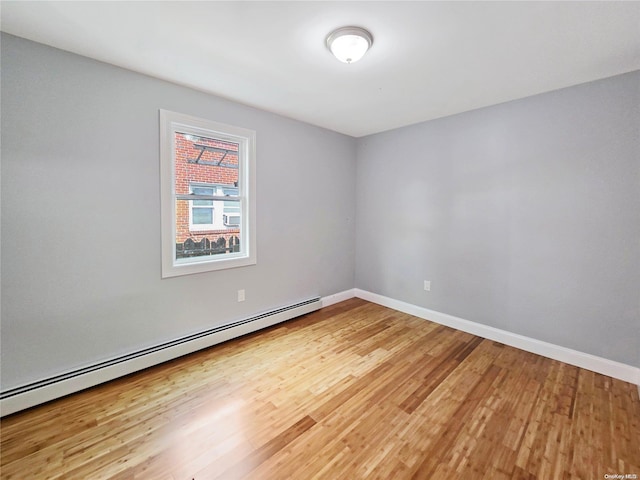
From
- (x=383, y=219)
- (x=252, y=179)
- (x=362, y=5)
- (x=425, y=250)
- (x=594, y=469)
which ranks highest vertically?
(x=362, y=5)

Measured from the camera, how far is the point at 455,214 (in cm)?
325

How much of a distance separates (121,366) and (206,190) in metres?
1.74

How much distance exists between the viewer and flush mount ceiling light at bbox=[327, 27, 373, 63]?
1.73m

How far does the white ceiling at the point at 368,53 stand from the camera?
1.56 m

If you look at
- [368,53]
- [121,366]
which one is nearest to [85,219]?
[121,366]

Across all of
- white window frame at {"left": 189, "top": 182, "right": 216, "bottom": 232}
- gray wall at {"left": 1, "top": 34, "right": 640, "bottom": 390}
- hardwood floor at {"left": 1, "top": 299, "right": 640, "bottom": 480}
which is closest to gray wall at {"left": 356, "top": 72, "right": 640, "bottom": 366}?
gray wall at {"left": 1, "top": 34, "right": 640, "bottom": 390}

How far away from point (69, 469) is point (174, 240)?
5.51 ft

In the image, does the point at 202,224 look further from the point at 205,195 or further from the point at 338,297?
the point at 338,297

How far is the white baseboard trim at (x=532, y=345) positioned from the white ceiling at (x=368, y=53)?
2.43 metres

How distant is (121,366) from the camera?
222cm

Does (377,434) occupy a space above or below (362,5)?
below

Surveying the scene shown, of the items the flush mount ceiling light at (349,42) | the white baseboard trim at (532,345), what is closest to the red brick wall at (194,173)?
the flush mount ceiling light at (349,42)

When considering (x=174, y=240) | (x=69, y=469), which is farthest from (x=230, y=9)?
(x=69, y=469)

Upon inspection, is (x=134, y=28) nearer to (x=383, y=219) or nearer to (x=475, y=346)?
(x=383, y=219)
